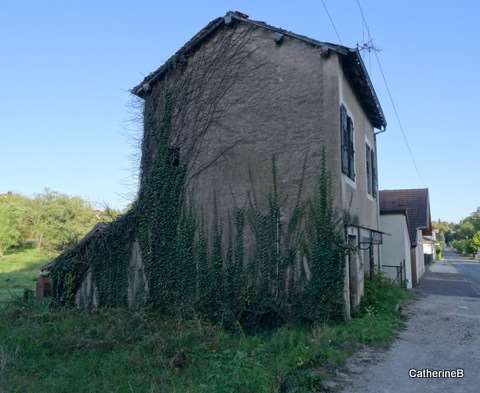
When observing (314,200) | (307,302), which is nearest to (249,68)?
(314,200)

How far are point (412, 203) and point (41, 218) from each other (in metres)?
46.5

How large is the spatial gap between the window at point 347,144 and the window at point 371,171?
2.90m

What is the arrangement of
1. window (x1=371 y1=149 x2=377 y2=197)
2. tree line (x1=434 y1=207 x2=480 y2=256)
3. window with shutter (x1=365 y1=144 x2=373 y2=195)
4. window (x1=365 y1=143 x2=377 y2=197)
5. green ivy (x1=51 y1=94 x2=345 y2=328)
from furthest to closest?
tree line (x1=434 y1=207 x2=480 y2=256) < window (x1=371 y1=149 x2=377 y2=197) < window (x1=365 y1=143 x2=377 y2=197) < window with shutter (x1=365 y1=144 x2=373 y2=195) < green ivy (x1=51 y1=94 x2=345 y2=328)

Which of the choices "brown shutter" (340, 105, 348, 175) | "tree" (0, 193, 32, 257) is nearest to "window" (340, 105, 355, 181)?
"brown shutter" (340, 105, 348, 175)

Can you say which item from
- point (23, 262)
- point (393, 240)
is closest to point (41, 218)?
point (23, 262)

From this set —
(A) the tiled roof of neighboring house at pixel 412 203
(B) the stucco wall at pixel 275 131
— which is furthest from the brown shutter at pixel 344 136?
(A) the tiled roof of neighboring house at pixel 412 203

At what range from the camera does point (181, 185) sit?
38.7 ft

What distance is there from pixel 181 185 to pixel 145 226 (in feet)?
4.76

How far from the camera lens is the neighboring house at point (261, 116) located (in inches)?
410

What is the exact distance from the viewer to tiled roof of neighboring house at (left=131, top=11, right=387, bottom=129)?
1048 centimetres

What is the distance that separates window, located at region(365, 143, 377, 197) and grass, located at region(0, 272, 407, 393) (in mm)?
4928

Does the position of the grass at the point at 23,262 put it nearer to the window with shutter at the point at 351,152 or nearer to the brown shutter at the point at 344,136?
the window with shutter at the point at 351,152

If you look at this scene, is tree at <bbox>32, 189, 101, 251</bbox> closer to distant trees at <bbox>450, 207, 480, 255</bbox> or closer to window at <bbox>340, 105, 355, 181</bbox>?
window at <bbox>340, 105, 355, 181</bbox>

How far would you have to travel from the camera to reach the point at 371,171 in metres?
15.4
